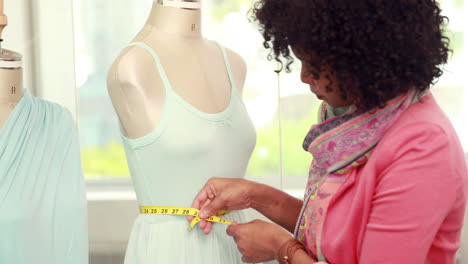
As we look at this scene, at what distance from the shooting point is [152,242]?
1525 millimetres

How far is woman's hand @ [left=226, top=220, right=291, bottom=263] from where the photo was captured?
1.39 meters

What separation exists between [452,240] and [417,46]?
388 millimetres

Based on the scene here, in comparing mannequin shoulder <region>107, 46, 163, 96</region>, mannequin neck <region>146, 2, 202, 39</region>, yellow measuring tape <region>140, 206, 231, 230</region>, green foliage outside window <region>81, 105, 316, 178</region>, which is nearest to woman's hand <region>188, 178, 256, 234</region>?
yellow measuring tape <region>140, 206, 231, 230</region>

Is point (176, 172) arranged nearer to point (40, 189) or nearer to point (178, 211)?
point (178, 211)

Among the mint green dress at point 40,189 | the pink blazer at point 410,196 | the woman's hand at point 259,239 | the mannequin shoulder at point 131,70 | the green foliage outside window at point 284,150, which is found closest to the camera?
the pink blazer at point 410,196

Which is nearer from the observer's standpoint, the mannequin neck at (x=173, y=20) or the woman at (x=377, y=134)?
the woman at (x=377, y=134)

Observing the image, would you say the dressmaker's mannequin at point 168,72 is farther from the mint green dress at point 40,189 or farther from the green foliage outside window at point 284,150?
the green foliage outside window at point 284,150

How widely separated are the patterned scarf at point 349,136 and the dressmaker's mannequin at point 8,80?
81cm

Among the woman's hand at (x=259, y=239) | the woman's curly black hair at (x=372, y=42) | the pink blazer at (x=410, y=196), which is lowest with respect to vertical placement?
the woman's hand at (x=259, y=239)

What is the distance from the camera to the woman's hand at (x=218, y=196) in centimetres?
152

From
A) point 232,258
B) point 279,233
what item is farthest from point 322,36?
point 232,258

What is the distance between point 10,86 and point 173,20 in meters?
0.47

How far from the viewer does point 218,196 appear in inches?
60.0

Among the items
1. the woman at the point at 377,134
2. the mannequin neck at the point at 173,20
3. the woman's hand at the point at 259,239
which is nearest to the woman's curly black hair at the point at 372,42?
the woman at the point at 377,134
